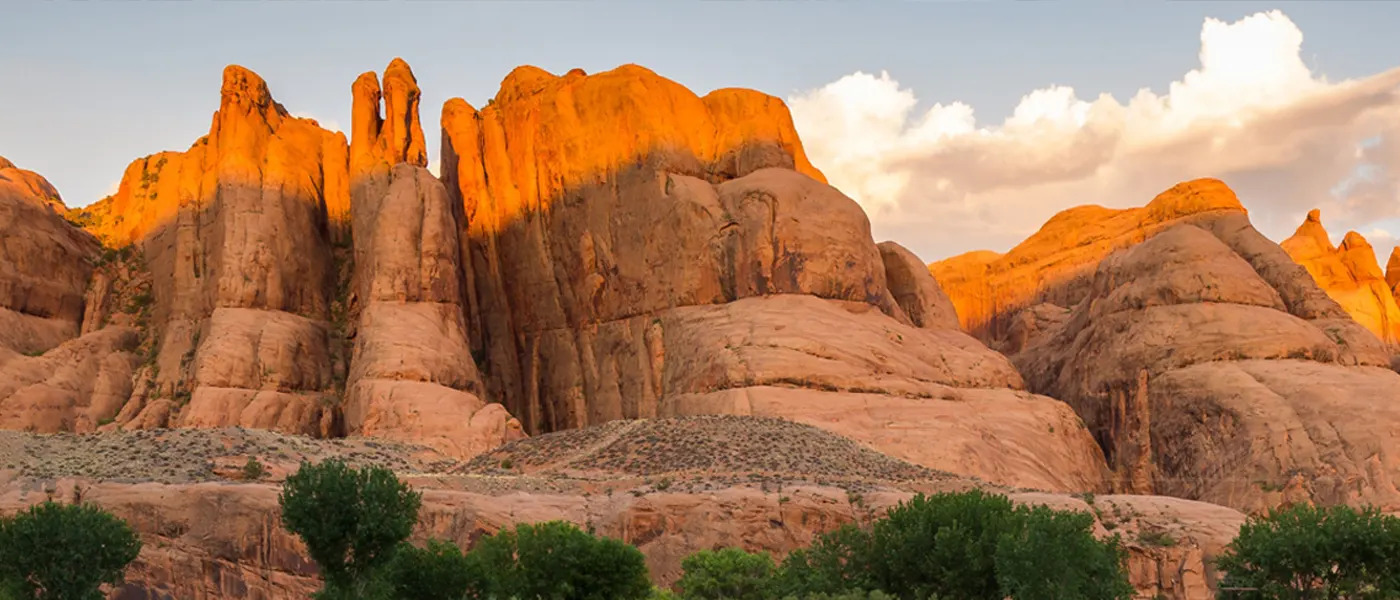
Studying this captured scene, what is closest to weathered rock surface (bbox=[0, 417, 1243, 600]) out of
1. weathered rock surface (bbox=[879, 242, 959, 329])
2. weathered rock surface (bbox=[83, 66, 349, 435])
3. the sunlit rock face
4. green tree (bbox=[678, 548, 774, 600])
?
green tree (bbox=[678, 548, 774, 600])

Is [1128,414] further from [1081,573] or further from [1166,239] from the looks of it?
[1081,573]

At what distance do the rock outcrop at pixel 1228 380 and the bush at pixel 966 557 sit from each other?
93.0ft

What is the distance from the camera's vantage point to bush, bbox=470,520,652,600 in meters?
33.6

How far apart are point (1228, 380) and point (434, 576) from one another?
44.2 metres

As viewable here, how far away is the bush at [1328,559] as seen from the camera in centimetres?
3378

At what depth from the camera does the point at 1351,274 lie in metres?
121

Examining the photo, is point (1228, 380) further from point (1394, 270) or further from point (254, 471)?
point (1394, 270)

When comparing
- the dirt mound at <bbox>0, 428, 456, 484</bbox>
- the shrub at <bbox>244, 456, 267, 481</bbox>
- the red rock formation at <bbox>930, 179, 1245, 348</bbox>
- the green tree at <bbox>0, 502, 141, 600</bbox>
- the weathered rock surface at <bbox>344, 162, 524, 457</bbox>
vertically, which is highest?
the red rock formation at <bbox>930, 179, 1245, 348</bbox>

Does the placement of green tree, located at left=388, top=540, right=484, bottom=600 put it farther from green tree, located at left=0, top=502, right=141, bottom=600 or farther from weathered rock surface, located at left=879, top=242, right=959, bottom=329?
weathered rock surface, located at left=879, top=242, right=959, bottom=329

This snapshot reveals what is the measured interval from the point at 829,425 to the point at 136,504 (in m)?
28.1

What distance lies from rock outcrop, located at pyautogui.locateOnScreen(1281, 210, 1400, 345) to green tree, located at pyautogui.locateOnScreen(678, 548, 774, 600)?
318 ft

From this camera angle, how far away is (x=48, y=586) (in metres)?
33.7

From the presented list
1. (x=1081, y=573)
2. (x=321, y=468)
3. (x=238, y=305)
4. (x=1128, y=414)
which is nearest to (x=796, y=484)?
(x=1081, y=573)

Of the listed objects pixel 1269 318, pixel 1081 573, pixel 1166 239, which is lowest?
pixel 1081 573
